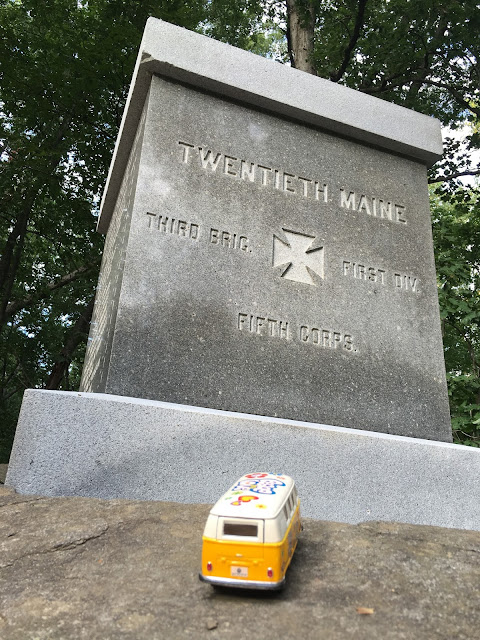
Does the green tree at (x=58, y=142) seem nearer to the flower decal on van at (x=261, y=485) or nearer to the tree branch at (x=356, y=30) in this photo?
the tree branch at (x=356, y=30)

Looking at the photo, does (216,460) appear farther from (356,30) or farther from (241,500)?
(356,30)

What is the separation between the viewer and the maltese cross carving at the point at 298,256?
13.8 feet

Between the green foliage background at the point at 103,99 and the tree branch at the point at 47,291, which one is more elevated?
the green foliage background at the point at 103,99

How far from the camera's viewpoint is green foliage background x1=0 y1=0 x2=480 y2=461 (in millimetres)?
9273

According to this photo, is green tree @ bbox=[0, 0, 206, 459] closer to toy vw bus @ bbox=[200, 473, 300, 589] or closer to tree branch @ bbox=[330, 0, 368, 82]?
tree branch @ bbox=[330, 0, 368, 82]

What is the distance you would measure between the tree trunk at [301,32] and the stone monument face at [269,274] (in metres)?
4.77

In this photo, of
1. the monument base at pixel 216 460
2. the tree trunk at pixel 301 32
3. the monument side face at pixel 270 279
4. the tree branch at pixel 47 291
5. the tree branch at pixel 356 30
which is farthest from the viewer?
the tree branch at pixel 47 291

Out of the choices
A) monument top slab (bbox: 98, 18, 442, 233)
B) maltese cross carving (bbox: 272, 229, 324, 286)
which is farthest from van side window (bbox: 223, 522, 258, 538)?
monument top slab (bbox: 98, 18, 442, 233)

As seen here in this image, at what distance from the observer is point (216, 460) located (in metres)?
3.00

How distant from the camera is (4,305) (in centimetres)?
1030

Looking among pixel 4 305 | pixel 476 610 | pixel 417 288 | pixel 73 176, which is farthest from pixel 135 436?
pixel 73 176

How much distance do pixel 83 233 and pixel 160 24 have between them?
731cm

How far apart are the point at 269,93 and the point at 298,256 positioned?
148 centimetres

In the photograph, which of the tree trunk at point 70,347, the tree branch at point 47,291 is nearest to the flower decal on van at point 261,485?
the tree trunk at point 70,347
